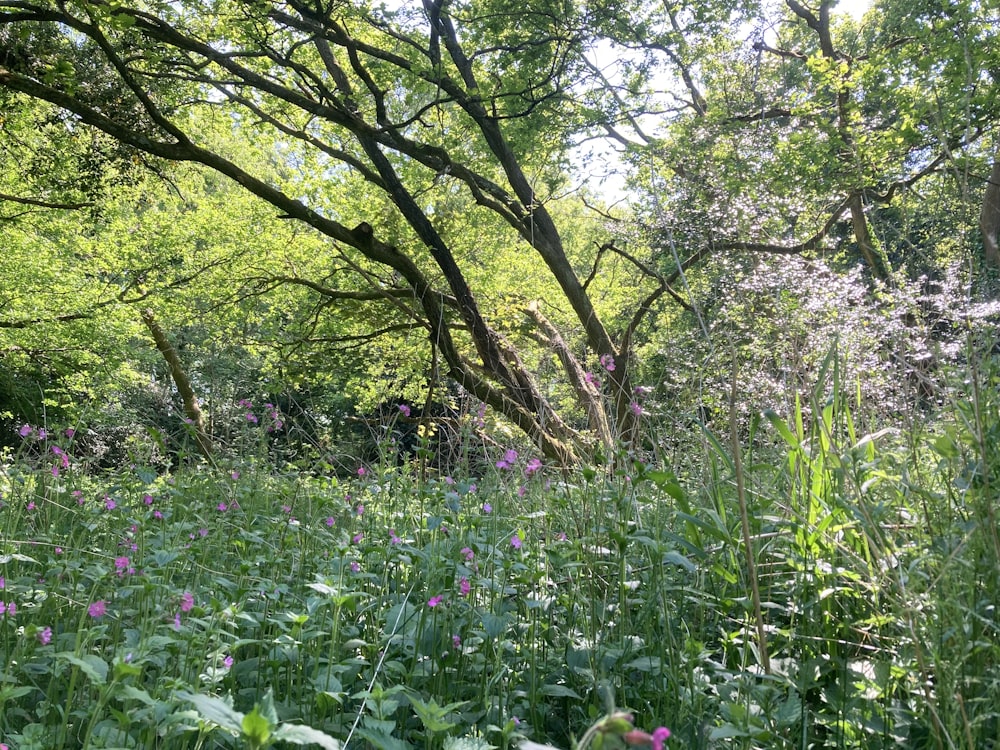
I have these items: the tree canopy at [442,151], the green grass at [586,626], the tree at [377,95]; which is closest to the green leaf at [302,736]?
the green grass at [586,626]

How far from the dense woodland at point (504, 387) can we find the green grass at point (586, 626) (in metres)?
0.02

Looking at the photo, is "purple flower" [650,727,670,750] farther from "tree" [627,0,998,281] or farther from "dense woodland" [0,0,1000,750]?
"tree" [627,0,998,281]

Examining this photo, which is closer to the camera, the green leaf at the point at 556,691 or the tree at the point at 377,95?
the green leaf at the point at 556,691

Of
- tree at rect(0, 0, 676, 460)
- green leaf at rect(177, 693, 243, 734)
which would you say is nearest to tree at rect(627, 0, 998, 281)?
tree at rect(0, 0, 676, 460)

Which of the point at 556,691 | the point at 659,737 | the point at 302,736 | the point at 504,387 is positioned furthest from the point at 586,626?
the point at 504,387

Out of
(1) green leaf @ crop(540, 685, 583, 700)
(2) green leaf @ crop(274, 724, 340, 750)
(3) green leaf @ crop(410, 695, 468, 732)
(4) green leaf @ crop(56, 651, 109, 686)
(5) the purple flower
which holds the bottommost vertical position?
(1) green leaf @ crop(540, 685, 583, 700)

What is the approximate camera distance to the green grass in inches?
53.2

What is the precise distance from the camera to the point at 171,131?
6844mm

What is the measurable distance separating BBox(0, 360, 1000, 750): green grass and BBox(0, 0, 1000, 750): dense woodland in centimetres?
2

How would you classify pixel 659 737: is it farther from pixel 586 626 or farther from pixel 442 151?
pixel 442 151

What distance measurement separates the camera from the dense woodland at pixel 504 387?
1542mm

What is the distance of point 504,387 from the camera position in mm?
8484

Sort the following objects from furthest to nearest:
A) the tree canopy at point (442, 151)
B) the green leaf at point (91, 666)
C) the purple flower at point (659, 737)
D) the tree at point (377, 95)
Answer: the tree canopy at point (442, 151)
the tree at point (377, 95)
the green leaf at point (91, 666)
the purple flower at point (659, 737)

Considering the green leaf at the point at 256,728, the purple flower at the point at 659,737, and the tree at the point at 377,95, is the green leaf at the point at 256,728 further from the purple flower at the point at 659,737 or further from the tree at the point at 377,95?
the tree at the point at 377,95
